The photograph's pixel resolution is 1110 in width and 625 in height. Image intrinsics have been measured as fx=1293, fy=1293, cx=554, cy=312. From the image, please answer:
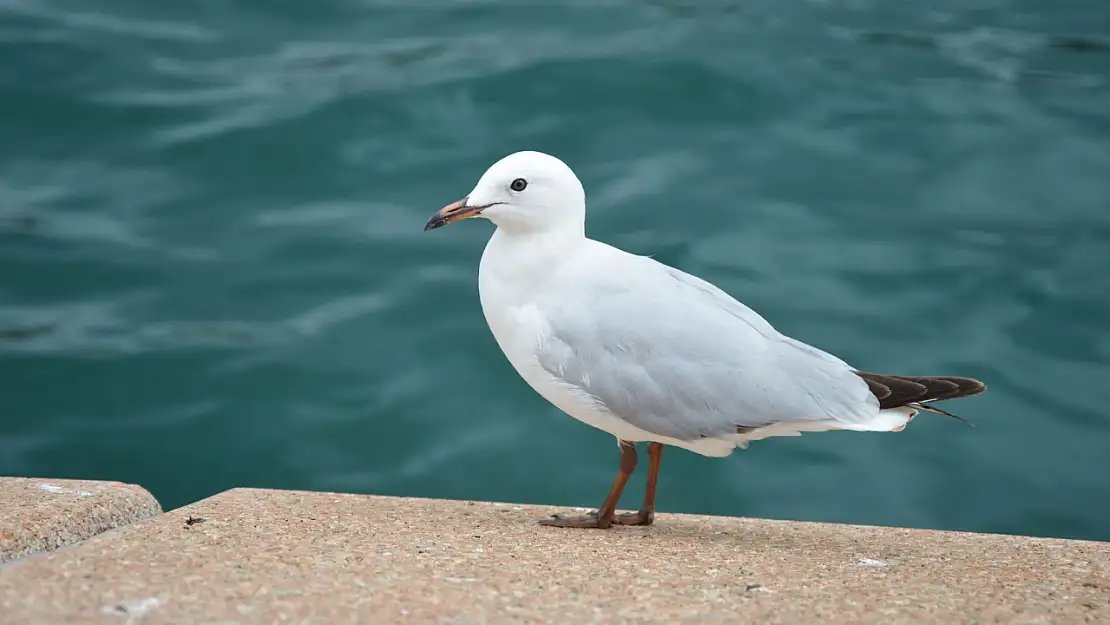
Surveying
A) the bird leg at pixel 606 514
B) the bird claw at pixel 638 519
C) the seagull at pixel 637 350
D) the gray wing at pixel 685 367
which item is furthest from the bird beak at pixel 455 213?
the bird claw at pixel 638 519

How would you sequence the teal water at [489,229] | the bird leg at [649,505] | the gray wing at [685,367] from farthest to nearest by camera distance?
the teal water at [489,229]
the bird leg at [649,505]
the gray wing at [685,367]

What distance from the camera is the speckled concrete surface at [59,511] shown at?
3.36m

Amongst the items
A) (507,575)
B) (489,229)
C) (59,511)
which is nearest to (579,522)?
(507,575)

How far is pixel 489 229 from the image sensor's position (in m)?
8.81

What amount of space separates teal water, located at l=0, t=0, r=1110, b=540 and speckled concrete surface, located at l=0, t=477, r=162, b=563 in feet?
7.89

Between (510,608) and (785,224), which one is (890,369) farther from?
(510,608)

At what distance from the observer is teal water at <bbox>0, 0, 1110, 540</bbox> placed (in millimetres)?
6625

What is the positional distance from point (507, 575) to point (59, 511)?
4.49 ft

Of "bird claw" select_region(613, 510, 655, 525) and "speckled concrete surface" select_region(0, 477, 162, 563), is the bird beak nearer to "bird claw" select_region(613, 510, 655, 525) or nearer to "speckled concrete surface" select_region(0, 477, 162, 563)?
"bird claw" select_region(613, 510, 655, 525)

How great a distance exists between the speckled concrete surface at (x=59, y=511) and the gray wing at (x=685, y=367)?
1.34 m

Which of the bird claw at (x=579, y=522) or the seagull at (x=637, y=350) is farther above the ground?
the seagull at (x=637, y=350)

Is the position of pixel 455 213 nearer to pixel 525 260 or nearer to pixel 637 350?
pixel 525 260

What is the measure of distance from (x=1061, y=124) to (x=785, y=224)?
91.4 inches

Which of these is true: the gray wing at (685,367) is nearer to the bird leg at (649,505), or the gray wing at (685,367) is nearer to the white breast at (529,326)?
the white breast at (529,326)
